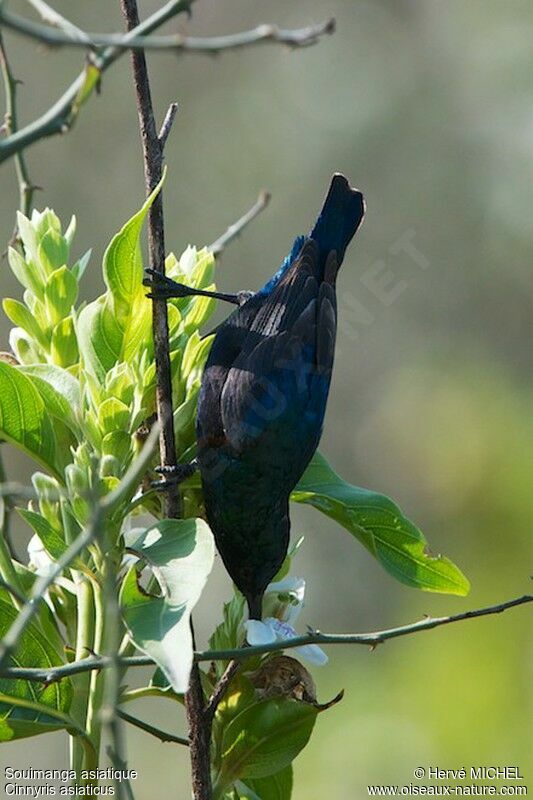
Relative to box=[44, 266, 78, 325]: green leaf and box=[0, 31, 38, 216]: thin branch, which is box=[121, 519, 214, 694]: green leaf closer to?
box=[44, 266, 78, 325]: green leaf

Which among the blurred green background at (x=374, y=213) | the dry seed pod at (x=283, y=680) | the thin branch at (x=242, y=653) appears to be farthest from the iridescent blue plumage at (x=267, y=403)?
the blurred green background at (x=374, y=213)

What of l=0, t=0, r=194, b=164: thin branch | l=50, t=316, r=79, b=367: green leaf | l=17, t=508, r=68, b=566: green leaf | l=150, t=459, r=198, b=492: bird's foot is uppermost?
l=0, t=0, r=194, b=164: thin branch

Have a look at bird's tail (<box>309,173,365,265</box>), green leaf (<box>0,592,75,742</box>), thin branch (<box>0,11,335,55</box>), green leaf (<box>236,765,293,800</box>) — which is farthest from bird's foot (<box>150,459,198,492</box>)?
bird's tail (<box>309,173,365,265</box>)

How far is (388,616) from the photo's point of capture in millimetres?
6277

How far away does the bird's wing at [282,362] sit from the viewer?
289 centimetres

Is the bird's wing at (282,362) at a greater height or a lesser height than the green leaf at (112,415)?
greater

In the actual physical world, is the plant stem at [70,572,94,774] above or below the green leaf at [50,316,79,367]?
below

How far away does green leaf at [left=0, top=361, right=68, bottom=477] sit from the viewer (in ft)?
6.19

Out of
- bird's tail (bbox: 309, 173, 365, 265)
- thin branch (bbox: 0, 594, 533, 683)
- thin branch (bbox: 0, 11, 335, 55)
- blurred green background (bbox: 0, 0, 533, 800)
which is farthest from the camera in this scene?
blurred green background (bbox: 0, 0, 533, 800)

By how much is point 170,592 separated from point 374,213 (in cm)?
632

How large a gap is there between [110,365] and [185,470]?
0.30m

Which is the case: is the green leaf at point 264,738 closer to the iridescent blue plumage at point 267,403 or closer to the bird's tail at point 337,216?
the iridescent blue plumage at point 267,403

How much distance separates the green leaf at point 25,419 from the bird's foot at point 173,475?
0.60ft

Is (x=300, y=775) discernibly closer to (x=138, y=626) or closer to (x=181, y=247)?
(x=138, y=626)
